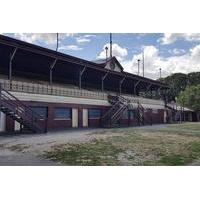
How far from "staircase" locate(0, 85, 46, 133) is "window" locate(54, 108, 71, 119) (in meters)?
4.85

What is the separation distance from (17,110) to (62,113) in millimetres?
7989

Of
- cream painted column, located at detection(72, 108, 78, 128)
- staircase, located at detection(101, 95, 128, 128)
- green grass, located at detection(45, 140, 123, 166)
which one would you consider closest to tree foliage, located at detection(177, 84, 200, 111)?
staircase, located at detection(101, 95, 128, 128)

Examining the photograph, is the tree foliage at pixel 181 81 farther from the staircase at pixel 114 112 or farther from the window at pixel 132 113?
the staircase at pixel 114 112

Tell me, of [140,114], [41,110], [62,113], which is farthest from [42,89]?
[140,114]

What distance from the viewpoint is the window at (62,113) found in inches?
1068

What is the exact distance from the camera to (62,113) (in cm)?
2780

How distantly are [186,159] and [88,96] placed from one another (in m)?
19.0

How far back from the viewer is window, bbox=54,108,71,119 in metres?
27.1

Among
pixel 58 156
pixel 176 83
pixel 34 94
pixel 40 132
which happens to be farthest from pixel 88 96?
pixel 176 83

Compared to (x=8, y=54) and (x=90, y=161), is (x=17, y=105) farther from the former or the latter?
(x=90, y=161)

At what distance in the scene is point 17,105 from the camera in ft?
68.7

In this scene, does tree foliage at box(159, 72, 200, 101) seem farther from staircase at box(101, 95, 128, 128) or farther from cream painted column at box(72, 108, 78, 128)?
cream painted column at box(72, 108, 78, 128)

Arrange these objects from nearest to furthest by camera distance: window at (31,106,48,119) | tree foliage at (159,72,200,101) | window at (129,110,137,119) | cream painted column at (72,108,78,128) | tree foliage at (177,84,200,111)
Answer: window at (31,106,48,119) < cream painted column at (72,108,78,128) < window at (129,110,137,119) < tree foliage at (177,84,200,111) < tree foliage at (159,72,200,101)

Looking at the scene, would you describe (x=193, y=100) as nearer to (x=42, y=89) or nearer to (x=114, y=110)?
(x=114, y=110)
